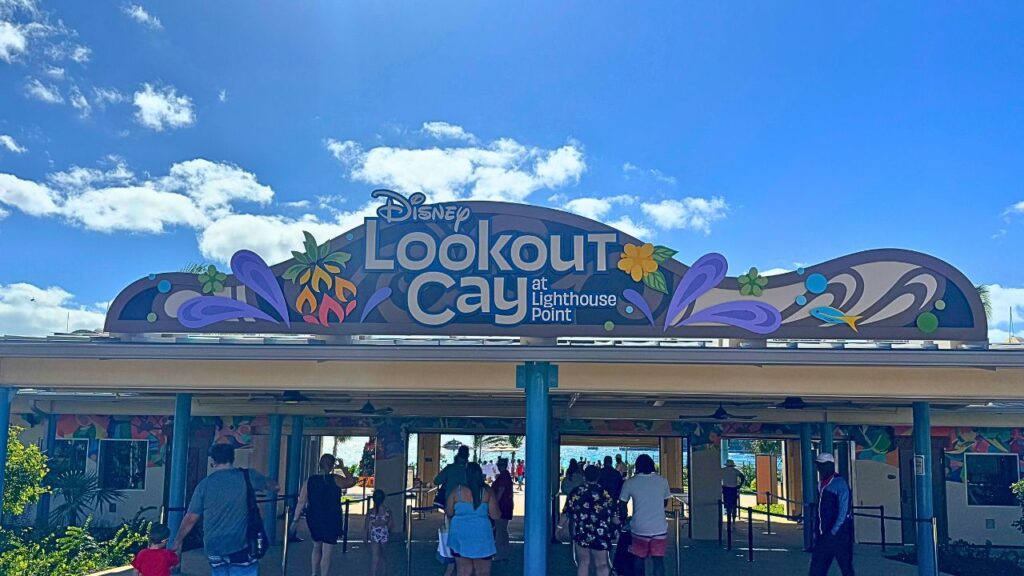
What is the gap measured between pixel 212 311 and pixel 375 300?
1846 millimetres

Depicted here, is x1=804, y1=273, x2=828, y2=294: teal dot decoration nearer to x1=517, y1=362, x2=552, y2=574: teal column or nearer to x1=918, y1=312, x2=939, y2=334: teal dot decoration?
x1=918, y1=312, x2=939, y2=334: teal dot decoration

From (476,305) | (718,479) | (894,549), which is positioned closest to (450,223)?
(476,305)

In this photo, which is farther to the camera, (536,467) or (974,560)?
(974,560)

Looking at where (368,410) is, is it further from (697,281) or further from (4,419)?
(697,281)

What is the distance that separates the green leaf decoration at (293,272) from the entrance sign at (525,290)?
0.04 feet

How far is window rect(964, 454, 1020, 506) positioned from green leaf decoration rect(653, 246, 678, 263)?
11097 mm

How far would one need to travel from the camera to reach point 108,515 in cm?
1806

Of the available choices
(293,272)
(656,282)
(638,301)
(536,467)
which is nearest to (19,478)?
(293,272)

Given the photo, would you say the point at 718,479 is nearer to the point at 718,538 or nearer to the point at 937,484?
the point at 718,538

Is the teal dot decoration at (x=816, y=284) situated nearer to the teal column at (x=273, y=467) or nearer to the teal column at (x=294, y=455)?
the teal column at (x=273, y=467)

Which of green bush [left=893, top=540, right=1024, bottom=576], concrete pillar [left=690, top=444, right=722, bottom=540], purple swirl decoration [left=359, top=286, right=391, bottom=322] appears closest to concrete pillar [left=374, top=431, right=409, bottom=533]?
concrete pillar [left=690, top=444, right=722, bottom=540]

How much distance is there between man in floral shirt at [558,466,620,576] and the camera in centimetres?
923

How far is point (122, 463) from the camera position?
1845 centimetres

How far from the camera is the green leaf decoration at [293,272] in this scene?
1013 centimetres
